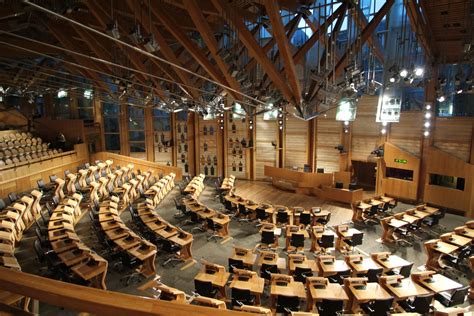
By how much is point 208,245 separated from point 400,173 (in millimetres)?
11363

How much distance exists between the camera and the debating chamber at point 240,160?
23.7 feet

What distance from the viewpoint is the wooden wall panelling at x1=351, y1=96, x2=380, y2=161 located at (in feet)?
56.1

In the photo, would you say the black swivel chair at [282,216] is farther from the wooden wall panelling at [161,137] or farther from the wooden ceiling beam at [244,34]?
the wooden wall panelling at [161,137]

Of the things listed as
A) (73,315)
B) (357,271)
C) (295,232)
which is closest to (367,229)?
(295,232)

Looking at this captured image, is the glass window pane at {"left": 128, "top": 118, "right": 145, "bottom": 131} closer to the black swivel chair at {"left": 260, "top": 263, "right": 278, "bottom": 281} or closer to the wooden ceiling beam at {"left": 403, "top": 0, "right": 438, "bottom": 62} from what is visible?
the black swivel chair at {"left": 260, "top": 263, "right": 278, "bottom": 281}

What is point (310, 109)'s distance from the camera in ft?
32.2

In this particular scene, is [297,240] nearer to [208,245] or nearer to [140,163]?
[208,245]

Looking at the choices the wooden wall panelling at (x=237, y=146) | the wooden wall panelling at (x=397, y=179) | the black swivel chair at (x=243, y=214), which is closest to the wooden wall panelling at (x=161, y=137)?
the wooden wall panelling at (x=237, y=146)

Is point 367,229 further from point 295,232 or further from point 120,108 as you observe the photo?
point 120,108

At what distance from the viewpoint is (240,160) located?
2162cm

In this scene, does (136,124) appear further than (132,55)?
Yes

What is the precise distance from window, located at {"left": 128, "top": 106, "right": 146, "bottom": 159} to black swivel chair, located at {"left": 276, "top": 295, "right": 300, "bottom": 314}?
58.3 feet

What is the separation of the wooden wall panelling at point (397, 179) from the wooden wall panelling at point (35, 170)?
17462 mm

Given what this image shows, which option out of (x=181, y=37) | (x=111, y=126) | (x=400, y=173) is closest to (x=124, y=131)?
(x=111, y=126)
